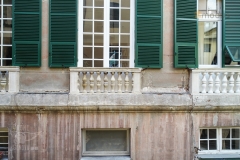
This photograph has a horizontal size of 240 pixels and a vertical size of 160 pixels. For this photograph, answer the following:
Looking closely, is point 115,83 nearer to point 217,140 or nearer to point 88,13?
point 88,13

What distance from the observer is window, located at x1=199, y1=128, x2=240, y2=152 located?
7.42 meters

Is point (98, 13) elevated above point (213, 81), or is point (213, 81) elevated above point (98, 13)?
point (98, 13)

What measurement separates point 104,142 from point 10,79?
3.14m

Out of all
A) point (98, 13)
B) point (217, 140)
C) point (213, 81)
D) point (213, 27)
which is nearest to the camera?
point (213, 81)

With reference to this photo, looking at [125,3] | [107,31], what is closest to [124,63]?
[107,31]

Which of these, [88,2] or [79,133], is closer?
[79,133]

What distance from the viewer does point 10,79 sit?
7008 mm

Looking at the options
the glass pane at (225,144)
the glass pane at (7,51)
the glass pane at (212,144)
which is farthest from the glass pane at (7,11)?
the glass pane at (225,144)

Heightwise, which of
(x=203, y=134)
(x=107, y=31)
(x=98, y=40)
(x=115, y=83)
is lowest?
(x=203, y=134)

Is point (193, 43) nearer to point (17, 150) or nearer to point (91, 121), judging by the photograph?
point (91, 121)

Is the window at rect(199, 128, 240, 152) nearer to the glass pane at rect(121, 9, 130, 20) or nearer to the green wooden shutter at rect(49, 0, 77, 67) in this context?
the glass pane at rect(121, 9, 130, 20)

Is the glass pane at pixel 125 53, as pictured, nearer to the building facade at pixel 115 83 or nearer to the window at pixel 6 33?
the building facade at pixel 115 83

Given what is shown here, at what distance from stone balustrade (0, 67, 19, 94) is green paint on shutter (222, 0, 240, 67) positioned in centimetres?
587

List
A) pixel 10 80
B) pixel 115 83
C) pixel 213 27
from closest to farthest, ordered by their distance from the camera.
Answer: pixel 10 80, pixel 115 83, pixel 213 27
